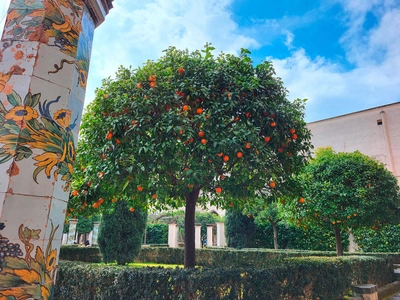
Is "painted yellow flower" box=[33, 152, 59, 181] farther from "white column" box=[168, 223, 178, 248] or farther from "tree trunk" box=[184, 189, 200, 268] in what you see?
"white column" box=[168, 223, 178, 248]

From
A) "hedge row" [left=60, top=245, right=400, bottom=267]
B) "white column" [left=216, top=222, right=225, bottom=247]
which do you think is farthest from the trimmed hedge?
"white column" [left=216, top=222, right=225, bottom=247]

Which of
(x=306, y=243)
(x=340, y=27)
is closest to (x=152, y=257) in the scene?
(x=306, y=243)

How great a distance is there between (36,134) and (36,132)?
0.01m

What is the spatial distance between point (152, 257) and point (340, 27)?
12.2 meters

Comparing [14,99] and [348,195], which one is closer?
[14,99]

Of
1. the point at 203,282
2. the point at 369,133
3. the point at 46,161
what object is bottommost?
the point at 203,282

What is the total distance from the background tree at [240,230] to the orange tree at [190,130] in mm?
9863

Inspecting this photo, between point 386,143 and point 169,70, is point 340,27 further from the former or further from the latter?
point 386,143

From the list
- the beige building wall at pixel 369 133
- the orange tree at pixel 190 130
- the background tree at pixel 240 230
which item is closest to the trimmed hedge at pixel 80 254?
the background tree at pixel 240 230

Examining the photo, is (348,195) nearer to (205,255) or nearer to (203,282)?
(203,282)

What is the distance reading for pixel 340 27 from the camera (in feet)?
23.3

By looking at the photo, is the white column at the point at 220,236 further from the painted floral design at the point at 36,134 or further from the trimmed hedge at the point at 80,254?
the painted floral design at the point at 36,134

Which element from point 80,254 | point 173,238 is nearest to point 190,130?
point 80,254

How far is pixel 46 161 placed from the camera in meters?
1.50
